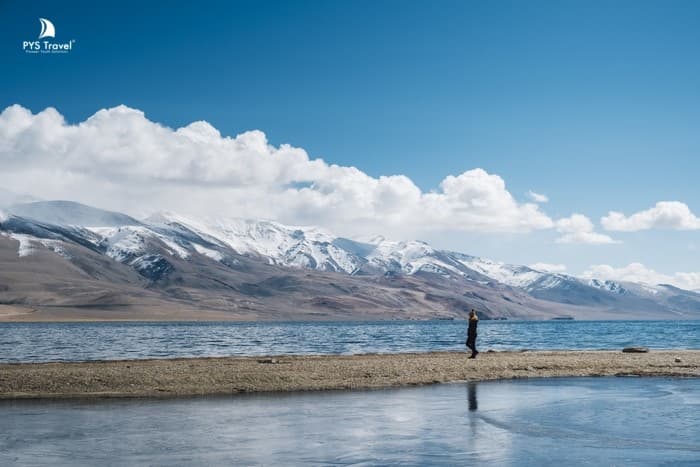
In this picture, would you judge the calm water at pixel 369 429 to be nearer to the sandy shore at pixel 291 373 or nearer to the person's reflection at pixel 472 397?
the person's reflection at pixel 472 397

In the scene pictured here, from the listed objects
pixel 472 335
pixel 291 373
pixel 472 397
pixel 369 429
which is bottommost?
pixel 369 429

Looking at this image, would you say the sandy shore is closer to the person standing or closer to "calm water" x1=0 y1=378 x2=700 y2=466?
the person standing

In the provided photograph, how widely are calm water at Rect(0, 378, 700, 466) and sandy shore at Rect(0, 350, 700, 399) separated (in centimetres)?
254

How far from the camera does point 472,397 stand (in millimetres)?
31000

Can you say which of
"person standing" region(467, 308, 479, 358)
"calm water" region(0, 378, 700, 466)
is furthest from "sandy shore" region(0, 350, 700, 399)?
"calm water" region(0, 378, 700, 466)

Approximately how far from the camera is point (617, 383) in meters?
36.8

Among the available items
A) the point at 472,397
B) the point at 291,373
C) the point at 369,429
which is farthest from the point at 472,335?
the point at 369,429

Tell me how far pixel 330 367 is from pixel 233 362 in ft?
23.5

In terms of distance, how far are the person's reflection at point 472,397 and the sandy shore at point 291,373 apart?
226 centimetres

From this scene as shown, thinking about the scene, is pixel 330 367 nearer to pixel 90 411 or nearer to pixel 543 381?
pixel 543 381

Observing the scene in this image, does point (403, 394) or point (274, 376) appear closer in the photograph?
point (403, 394)

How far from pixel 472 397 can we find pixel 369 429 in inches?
353

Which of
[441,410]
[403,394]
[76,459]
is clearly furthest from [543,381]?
[76,459]

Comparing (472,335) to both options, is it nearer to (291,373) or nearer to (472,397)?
(291,373)
